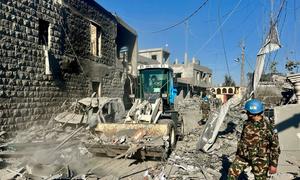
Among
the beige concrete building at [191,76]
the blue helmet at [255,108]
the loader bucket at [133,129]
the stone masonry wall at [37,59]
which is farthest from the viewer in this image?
the beige concrete building at [191,76]

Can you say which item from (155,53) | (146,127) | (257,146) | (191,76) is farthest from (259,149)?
(155,53)

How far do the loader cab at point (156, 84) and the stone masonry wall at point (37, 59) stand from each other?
12.3 ft

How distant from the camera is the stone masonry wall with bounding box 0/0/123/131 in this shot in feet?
35.1

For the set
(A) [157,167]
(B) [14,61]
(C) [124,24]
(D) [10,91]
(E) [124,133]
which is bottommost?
(A) [157,167]

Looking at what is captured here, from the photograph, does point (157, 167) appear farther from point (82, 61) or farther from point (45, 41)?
point (82, 61)

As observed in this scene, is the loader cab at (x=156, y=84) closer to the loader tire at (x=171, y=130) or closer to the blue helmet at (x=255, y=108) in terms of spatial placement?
the loader tire at (x=171, y=130)

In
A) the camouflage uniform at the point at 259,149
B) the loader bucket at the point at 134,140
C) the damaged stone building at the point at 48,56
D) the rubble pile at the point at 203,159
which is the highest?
the damaged stone building at the point at 48,56

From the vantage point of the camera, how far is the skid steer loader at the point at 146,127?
28.2ft

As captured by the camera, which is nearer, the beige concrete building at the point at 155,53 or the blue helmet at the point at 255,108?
the blue helmet at the point at 255,108

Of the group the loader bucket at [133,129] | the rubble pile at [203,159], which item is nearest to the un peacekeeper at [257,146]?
the rubble pile at [203,159]

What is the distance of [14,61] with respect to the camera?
1100 centimetres

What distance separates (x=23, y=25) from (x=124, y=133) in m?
5.69

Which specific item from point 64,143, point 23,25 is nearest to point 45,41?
point 23,25

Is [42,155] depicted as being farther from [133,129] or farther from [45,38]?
[45,38]
